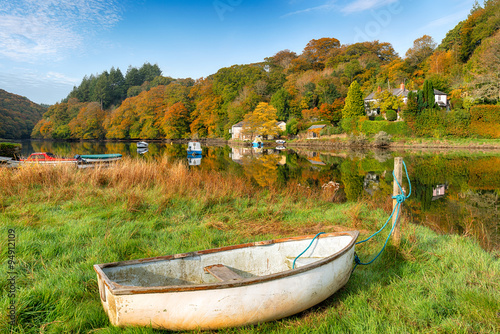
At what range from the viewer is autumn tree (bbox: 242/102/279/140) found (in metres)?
59.6

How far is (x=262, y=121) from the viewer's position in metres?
60.8

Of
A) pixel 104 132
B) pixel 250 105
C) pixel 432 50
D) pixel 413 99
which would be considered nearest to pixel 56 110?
pixel 104 132

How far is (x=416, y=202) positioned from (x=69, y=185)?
12.2m

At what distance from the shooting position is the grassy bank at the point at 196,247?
11.3 ft

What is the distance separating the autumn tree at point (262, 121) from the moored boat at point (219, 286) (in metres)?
56.0

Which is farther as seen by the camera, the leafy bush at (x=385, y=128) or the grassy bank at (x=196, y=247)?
the leafy bush at (x=385, y=128)

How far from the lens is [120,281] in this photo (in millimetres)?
3590

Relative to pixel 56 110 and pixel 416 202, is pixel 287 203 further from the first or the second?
pixel 56 110

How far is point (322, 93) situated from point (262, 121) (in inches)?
605

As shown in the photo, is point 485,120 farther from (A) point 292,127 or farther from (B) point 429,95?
(A) point 292,127

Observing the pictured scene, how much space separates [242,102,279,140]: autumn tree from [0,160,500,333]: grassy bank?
1965 inches

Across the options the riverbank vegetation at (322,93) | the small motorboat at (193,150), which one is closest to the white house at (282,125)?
the riverbank vegetation at (322,93)

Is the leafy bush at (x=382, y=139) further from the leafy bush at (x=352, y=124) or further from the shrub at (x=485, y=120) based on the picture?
the shrub at (x=485, y=120)

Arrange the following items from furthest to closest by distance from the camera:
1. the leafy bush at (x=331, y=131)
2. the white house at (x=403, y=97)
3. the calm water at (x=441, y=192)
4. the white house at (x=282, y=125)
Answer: the white house at (x=282, y=125)
the leafy bush at (x=331, y=131)
the white house at (x=403, y=97)
the calm water at (x=441, y=192)
